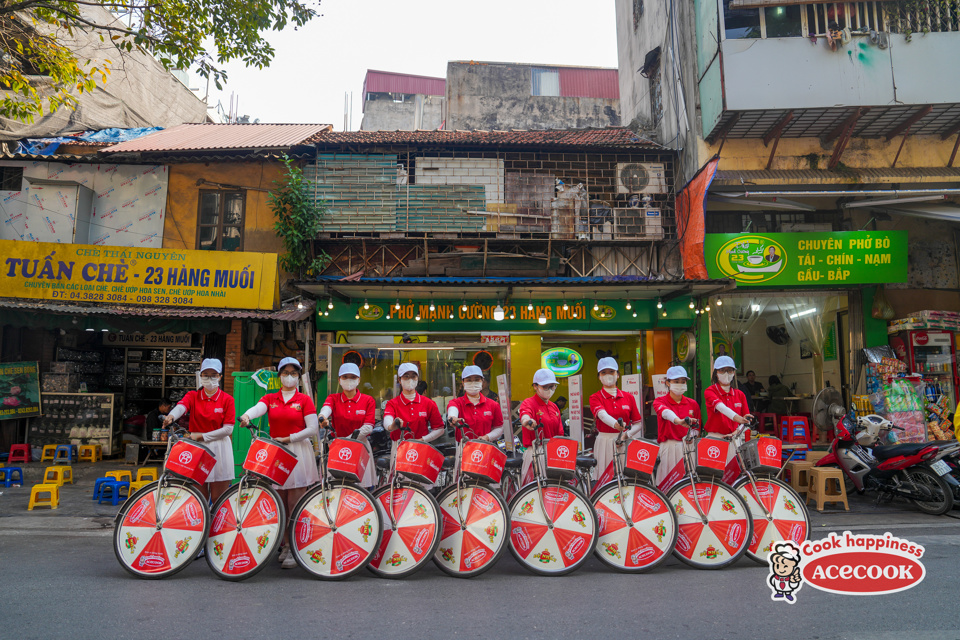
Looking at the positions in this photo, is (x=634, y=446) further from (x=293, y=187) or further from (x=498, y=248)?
(x=293, y=187)

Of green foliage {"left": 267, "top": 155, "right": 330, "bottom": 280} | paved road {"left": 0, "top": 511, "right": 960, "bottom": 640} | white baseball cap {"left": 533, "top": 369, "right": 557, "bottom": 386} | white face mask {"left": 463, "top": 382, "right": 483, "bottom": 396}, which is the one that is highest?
green foliage {"left": 267, "top": 155, "right": 330, "bottom": 280}

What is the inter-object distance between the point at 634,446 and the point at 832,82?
Result: 8.85m

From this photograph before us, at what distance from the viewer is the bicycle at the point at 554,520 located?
5.14 m

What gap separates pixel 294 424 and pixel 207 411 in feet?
3.00

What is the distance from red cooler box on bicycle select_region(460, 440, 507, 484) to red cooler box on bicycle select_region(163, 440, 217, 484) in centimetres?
231

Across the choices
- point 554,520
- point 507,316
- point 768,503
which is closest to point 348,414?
point 554,520

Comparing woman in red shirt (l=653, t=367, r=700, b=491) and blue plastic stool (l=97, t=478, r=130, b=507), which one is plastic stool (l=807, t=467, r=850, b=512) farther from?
blue plastic stool (l=97, t=478, r=130, b=507)

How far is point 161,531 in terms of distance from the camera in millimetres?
5133

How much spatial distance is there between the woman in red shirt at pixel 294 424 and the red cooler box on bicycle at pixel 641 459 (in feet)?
9.71

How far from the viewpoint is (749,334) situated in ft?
48.6

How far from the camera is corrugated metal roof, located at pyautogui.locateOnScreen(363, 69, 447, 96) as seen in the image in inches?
1088

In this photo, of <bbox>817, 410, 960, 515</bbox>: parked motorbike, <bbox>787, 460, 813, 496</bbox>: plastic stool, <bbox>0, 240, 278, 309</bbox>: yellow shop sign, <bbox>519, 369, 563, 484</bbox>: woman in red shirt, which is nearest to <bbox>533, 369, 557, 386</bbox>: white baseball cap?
<bbox>519, 369, 563, 484</bbox>: woman in red shirt

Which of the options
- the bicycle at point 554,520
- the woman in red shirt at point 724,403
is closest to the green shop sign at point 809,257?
the woman in red shirt at point 724,403

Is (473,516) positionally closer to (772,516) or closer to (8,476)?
(772,516)
